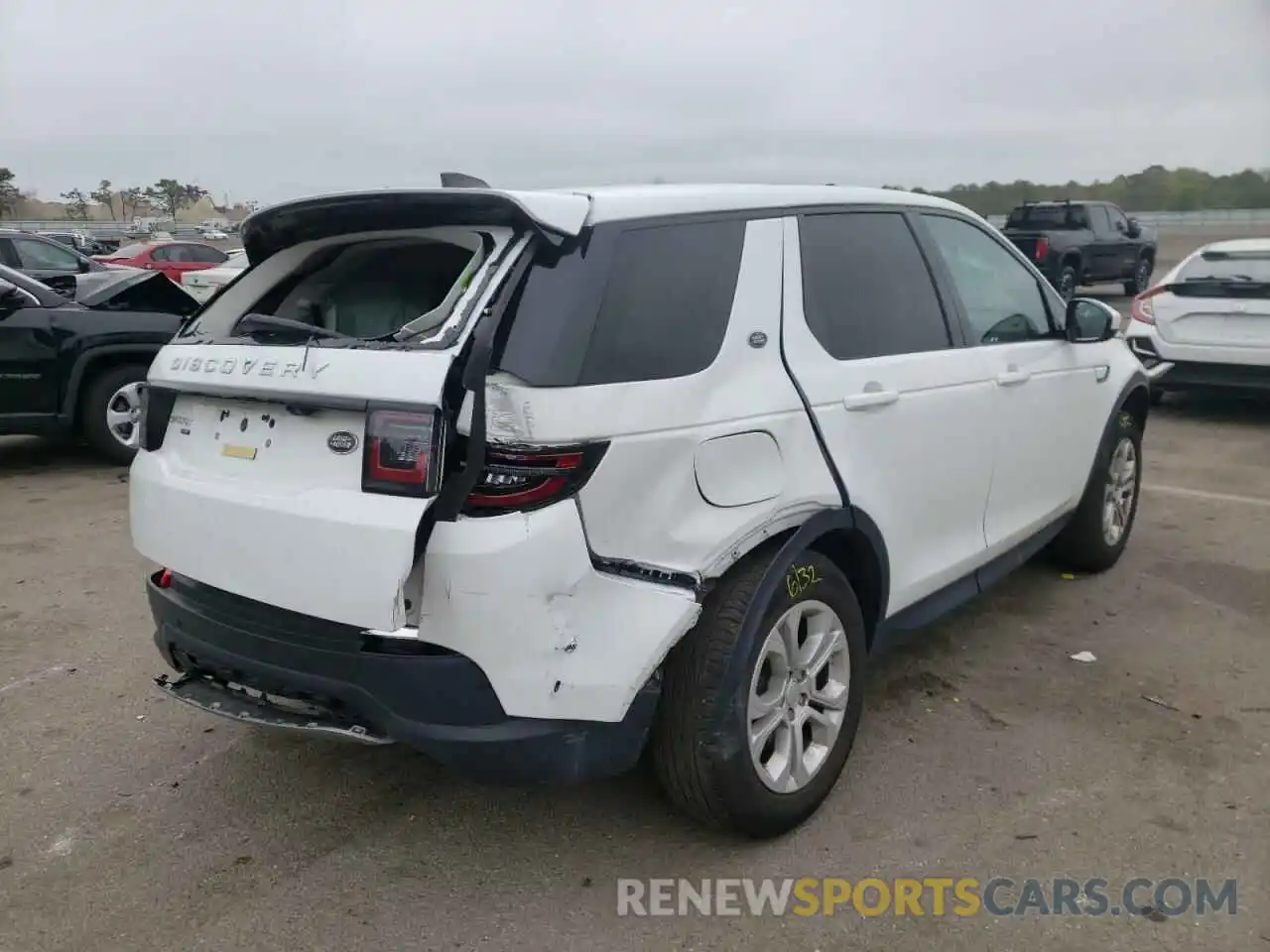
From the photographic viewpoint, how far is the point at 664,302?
2.64 m

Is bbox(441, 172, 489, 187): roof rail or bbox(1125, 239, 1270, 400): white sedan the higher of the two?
bbox(441, 172, 489, 187): roof rail

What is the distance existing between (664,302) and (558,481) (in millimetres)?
594

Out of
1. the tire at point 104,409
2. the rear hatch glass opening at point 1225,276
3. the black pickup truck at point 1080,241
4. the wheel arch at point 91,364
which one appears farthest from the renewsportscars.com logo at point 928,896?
the black pickup truck at point 1080,241

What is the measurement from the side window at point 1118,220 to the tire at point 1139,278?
0.70m

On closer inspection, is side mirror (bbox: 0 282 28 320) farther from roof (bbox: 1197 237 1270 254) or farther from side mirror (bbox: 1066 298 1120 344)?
roof (bbox: 1197 237 1270 254)

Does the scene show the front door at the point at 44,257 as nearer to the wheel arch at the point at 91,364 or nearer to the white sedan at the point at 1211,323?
the wheel arch at the point at 91,364

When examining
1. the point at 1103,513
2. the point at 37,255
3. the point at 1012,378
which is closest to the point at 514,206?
the point at 1012,378

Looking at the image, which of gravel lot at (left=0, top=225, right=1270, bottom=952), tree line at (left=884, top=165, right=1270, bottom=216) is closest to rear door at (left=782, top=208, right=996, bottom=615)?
gravel lot at (left=0, top=225, right=1270, bottom=952)

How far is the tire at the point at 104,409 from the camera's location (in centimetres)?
746

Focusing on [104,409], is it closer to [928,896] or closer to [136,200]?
[928,896]

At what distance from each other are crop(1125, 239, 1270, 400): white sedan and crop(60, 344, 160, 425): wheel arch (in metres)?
7.95

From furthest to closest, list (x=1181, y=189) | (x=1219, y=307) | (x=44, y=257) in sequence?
(x=1181, y=189) → (x=44, y=257) → (x=1219, y=307)

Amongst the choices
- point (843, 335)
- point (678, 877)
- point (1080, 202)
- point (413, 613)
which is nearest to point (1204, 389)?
point (843, 335)

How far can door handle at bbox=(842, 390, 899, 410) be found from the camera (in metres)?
3.04
